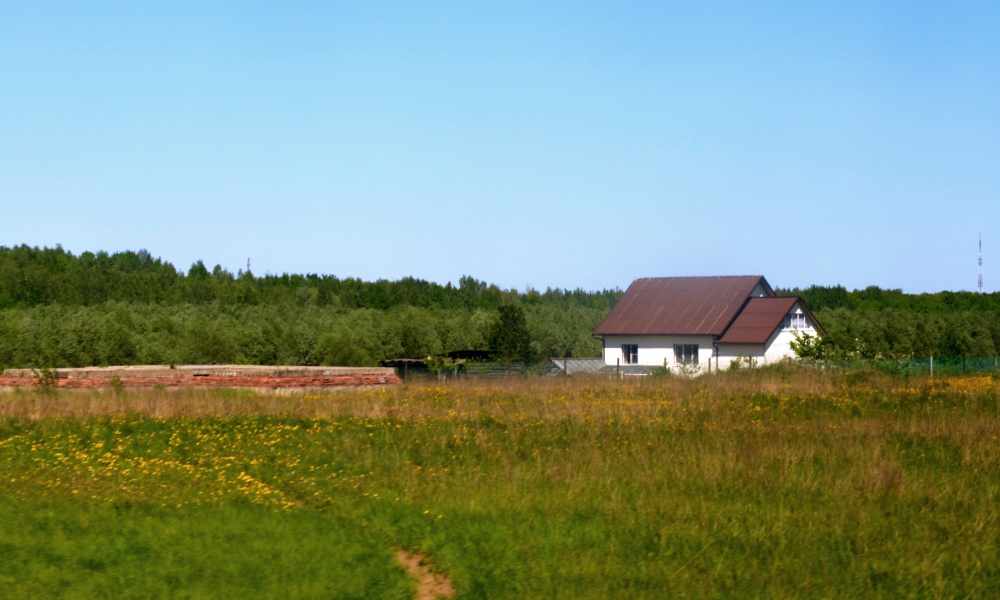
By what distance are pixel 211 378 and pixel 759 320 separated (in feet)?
123

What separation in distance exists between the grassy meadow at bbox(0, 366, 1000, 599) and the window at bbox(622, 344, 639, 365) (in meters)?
37.8

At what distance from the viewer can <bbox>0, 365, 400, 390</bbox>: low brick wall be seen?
80.8 feet

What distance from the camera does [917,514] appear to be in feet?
32.9

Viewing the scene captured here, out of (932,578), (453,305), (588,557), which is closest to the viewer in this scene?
(932,578)

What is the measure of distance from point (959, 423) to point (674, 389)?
9280 mm

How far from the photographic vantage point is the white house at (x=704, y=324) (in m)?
53.8

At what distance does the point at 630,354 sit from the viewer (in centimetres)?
5725

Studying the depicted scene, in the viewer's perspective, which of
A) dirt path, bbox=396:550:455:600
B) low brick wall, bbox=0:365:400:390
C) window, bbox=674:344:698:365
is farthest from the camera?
window, bbox=674:344:698:365

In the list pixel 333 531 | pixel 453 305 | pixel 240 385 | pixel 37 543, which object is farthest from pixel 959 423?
pixel 453 305

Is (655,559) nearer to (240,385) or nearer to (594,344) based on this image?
(240,385)

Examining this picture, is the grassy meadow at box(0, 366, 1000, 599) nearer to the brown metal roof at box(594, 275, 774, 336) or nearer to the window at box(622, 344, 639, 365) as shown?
the brown metal roof at box(594, 275, 774, 336)

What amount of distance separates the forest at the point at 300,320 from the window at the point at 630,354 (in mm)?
6760

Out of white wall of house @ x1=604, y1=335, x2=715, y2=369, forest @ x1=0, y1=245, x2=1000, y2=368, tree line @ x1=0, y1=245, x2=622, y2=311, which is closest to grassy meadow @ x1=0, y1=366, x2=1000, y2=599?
forest @ x1=0, y1=245, x2=1000, y2=368

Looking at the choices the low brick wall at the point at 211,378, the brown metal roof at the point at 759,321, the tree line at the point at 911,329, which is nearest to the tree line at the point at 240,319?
the brown metal roof at the point at 759,321
